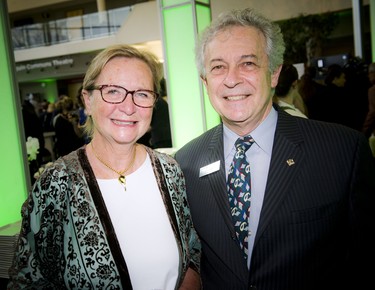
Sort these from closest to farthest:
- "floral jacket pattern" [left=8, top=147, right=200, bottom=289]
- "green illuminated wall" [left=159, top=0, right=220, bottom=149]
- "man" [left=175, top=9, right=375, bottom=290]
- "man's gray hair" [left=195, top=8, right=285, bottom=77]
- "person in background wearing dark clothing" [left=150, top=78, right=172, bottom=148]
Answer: "floral jacket pattern" [left=8, top=147, right=200, bottom=289], "man" [left=175, top=9, right=375, bottom=290], "man's gray hair" [left=195, top=8, right=285, bottom=77], "green illuminated wall" [left=159, top=0, right=220, bottom=149], "person in background wearing dark clothing" [left=150, top=78, right=172, bottom=148]

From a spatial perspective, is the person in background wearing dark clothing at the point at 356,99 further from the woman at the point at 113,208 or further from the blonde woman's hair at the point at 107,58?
the blonde woman's hair at the point at 107,58

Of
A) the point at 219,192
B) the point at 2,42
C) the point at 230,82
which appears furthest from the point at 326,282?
the point at 2,42

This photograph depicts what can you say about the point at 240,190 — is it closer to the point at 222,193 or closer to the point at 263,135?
the point at 222,193

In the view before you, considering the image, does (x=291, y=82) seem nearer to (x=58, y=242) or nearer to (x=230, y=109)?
(x=230, y=109)

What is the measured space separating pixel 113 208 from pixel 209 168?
0.51 m

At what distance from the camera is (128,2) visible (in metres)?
21.7

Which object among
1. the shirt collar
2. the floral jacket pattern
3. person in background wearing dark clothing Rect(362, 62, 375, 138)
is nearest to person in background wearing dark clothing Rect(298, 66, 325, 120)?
person in background wearing dark clothing Rect(362, 62, 375, 138)

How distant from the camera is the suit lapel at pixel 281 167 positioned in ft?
5.25

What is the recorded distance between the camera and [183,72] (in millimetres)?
5375

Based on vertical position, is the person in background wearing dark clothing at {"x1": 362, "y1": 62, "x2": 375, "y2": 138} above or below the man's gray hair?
below

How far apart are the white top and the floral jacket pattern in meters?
0.08

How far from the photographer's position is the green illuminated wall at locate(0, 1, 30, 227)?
8.25 ft

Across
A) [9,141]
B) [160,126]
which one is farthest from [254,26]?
[160,126]

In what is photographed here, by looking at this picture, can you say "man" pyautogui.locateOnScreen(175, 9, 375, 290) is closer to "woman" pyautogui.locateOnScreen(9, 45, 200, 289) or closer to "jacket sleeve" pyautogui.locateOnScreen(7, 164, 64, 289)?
"woman" pyautogui.locateOnScreen(9, 45, 200, 289)
